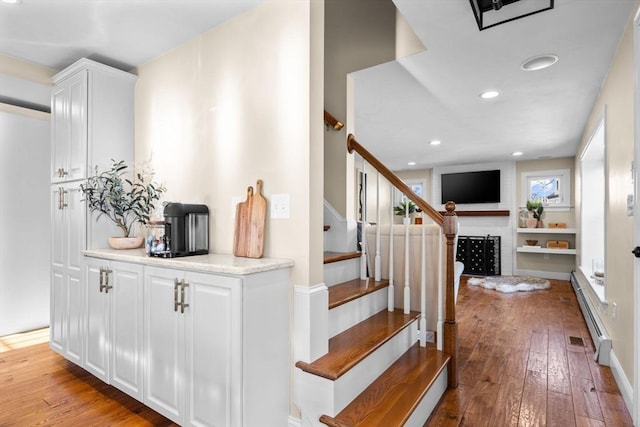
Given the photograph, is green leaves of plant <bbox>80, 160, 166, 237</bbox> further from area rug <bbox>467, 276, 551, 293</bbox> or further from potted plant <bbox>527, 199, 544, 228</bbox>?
potted plant <bbox>527, 199, 544, 228</bbox>

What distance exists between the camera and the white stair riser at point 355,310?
2.11m

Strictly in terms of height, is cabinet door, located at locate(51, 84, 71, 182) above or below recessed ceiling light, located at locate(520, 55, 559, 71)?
below

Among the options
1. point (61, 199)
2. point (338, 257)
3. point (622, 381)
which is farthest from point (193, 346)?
point (622, 381)

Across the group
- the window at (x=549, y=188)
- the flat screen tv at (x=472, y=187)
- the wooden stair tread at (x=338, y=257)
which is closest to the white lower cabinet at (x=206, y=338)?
the wooden stair tread at (x=338, y=257)

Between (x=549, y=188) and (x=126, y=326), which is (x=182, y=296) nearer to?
(x=126, y=326)

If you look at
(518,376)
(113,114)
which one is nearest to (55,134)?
(113,114)

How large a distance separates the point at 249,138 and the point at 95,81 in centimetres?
155

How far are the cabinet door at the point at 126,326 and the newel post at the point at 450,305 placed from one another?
78.0 inches

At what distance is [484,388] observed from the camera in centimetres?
236

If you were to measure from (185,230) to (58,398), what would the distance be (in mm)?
1417

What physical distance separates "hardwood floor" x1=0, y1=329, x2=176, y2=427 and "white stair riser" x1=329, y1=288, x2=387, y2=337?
109 cm

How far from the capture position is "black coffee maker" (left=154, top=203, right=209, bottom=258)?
1.96 meters

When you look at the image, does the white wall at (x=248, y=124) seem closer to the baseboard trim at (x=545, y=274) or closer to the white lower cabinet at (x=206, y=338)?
the white lower cabinet at (x=206, y=338)

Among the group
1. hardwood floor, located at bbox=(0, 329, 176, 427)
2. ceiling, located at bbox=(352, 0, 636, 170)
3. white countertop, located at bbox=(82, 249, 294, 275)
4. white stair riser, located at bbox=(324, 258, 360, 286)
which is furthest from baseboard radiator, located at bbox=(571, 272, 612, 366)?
hardwood floor, located at bbox=(0, 329, 176, 427)
